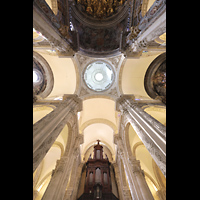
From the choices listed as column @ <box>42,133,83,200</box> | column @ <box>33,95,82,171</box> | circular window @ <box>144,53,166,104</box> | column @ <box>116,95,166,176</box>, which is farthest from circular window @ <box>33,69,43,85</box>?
Answer: circular window @ <box>144,53,166,104</box>

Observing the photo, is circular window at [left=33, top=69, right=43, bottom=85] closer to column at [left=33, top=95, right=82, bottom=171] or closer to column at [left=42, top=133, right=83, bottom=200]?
column at [left=33, top=95, right=82, bottom=171]

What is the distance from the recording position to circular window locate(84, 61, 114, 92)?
11242 millimetres

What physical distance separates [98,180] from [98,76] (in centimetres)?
1103

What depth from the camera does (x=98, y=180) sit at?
11.9m

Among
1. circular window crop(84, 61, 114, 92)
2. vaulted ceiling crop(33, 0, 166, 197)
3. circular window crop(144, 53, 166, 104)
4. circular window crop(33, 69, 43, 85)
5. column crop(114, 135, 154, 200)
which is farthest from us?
circular window crop(84, 61, 114, 92)

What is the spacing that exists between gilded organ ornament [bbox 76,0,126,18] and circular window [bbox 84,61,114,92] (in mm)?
5291

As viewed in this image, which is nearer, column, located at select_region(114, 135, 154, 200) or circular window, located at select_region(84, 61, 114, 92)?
column, located at select_region(114, 135, 154, 200)

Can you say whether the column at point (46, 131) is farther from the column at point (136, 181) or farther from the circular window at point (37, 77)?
the column at point (136, 181)

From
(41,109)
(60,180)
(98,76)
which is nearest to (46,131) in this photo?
(60,180)

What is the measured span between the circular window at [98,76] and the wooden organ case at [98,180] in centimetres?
775

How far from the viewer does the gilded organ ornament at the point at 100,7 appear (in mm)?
11133

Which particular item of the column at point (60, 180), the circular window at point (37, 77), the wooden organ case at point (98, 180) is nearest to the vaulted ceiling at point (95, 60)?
the circular window at point (37, 77)

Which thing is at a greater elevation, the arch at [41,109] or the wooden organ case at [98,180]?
the arch at [41,109]
